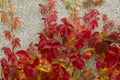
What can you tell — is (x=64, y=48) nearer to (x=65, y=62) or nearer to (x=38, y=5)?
(x=65, y=62)

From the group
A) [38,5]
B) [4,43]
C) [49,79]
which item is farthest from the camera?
[38,5]

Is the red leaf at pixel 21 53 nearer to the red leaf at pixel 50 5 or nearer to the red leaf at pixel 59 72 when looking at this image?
the red leaf at pixel 59 72

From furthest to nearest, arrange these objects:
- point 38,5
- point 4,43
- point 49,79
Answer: point 38,5 < point 4,43 < point 49,79

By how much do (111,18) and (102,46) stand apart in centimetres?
41

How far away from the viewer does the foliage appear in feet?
7.61

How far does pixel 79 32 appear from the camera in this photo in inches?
100

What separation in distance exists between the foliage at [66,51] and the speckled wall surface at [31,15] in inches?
2.1

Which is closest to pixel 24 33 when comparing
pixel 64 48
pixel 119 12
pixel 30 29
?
pixel 30 29

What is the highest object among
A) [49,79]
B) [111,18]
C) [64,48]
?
[111,18]

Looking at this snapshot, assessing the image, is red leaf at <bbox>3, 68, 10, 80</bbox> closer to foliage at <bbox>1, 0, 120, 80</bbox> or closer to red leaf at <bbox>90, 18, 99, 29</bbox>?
foliage at <bbox>1, 0, 120, 80</bbox>

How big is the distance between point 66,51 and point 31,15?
1.54ft

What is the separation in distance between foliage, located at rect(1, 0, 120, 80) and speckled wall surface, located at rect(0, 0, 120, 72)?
0.17ft

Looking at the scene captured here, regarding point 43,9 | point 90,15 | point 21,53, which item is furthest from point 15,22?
point 90,15

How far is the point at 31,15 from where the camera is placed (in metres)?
2.74
